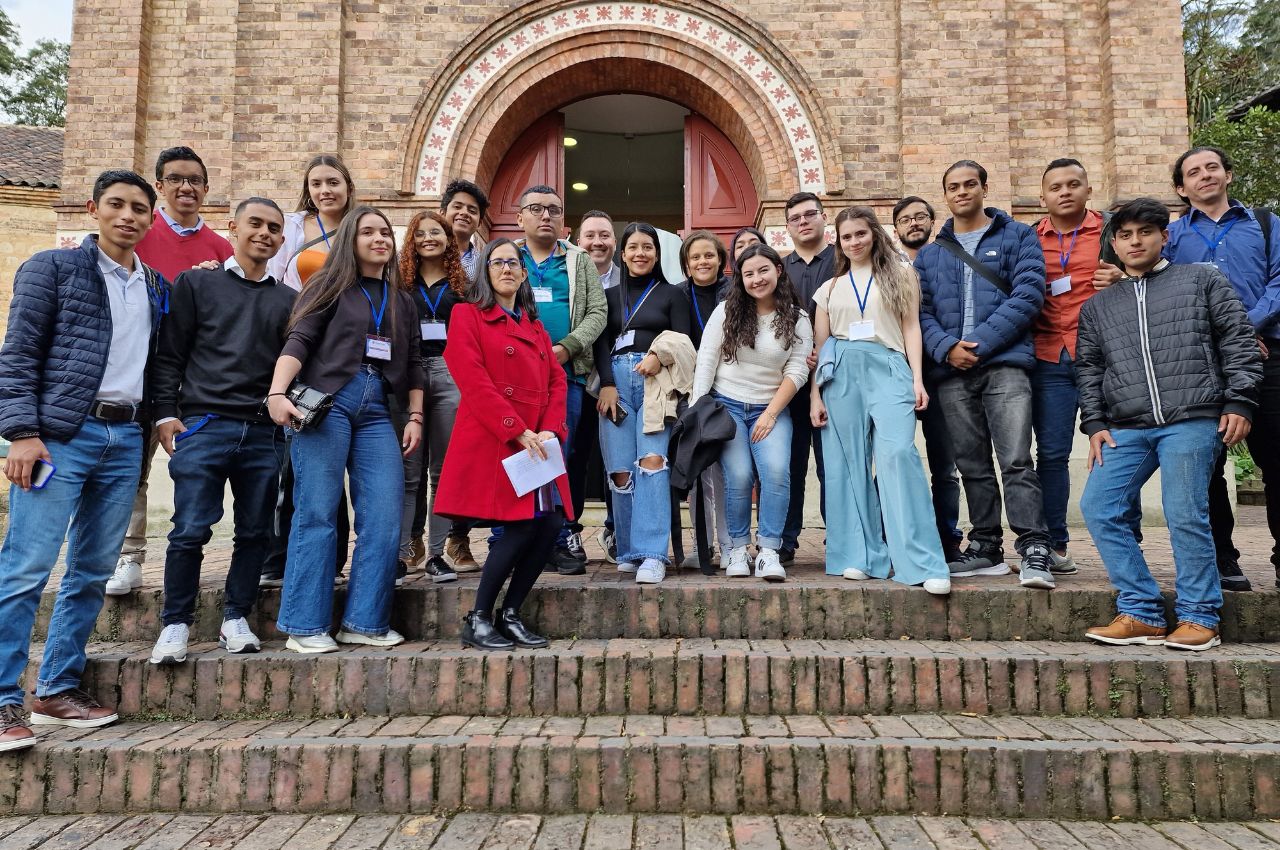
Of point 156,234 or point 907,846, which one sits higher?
point 156,234

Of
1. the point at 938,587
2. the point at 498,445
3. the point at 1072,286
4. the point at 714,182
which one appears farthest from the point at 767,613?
the point at 714,182

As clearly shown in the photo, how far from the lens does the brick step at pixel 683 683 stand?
120 inches

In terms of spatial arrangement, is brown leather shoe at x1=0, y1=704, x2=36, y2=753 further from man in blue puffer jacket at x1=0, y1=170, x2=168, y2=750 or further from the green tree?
the green tree

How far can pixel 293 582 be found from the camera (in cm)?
325

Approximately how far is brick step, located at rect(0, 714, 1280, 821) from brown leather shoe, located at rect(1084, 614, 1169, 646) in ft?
1.67

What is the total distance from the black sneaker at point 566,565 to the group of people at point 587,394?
0.03m

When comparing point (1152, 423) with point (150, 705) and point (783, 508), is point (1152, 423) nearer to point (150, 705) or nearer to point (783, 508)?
point (783, 508)

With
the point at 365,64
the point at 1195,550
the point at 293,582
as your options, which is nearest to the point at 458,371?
the point at 293,582

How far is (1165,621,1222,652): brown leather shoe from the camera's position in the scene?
3.19 meters

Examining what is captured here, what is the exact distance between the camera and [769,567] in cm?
375

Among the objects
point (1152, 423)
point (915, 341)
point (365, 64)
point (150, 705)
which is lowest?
point (150, 705)

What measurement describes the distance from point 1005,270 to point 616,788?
3.18 meters

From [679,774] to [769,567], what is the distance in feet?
4.19

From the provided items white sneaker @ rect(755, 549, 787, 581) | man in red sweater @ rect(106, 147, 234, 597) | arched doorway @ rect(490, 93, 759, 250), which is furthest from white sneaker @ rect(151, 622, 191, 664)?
arched doorway @ rect(490, 93, 759, 250)
